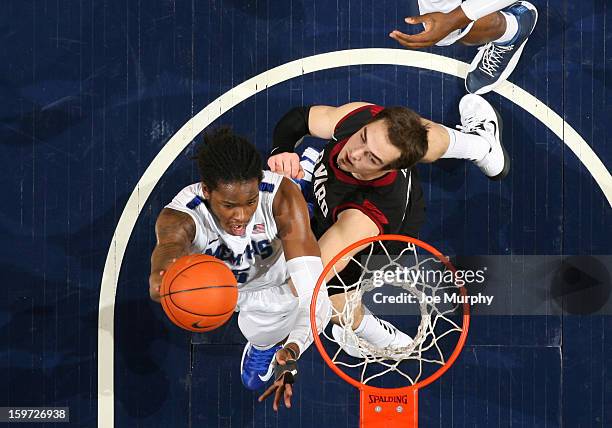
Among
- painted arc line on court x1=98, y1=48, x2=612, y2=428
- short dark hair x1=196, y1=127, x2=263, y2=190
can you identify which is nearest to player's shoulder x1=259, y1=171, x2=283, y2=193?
short dark hair x1=196, y1=127, x2=263, y2=190

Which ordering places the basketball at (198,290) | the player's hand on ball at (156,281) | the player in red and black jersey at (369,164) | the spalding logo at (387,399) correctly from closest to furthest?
the basketball at (198,290) → the player's hand on ball at (156,281) → the player in red and black jersey at (369,164) → the spalding logo at (387,399)

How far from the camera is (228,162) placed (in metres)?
4.04

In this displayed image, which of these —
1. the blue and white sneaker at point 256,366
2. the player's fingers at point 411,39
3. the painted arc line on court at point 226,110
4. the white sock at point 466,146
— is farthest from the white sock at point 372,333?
the player's fingers at point 411,39

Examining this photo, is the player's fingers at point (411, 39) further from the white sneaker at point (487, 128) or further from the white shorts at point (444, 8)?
the white sneaker at point (487, 128)

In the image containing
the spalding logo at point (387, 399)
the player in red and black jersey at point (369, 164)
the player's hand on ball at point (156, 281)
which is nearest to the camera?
the player's hand on ball at point (156, 281)

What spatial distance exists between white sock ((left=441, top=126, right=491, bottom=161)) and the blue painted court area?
0.21m

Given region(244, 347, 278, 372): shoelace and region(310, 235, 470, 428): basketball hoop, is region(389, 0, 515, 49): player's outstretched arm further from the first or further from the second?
region(244, 347, 278, 372): shoelace

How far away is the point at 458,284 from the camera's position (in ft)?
16.5

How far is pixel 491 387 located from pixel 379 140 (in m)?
1.81

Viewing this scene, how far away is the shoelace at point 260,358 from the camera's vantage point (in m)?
4.95

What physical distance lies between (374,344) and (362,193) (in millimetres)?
914

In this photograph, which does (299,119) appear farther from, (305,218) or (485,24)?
(485,24)

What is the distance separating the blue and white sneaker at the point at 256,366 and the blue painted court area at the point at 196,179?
8 centimetres

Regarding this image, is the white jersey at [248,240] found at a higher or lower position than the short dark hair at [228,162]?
lower
